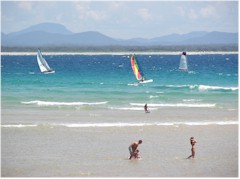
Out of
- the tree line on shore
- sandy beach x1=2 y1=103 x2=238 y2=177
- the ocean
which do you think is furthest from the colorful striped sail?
the tree line on shore

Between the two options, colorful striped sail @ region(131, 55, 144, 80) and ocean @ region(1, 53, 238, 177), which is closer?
ocean @ region(1, 53, 238, 177)

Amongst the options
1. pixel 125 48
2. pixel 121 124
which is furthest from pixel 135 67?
pixel 125 48

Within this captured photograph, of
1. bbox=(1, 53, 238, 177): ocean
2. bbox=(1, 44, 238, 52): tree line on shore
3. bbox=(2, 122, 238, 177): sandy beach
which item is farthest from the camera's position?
bbox=(1, 44, 238, 52): tree line on shore

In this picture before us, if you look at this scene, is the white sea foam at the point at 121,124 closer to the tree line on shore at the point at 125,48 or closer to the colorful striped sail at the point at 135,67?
the colorful striped sail at the point at 135,67

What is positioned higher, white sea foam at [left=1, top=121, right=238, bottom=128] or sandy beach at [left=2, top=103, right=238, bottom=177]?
sandy beach at [left=2, top=103, right=238, bottom=177]

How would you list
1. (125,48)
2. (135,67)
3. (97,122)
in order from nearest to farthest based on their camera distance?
1. (97,122)
2. (135,67)
3. (125,48)

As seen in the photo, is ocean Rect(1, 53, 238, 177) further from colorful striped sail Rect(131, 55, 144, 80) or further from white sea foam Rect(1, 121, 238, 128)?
colorful striped sail Rect(131, 55, 144, 80)

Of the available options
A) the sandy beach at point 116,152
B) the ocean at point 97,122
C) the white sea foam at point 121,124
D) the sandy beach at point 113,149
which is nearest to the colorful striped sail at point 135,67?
the ocean at point 97,122

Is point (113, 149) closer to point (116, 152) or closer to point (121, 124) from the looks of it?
point (116, 152)

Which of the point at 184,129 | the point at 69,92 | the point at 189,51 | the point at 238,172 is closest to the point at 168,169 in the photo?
the point at 238,172

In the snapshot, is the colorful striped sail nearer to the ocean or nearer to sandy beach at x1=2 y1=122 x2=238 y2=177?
the ocean

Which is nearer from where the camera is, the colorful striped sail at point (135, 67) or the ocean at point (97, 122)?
the ocean at point (97, 122)

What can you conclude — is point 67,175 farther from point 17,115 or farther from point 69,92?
point 69,92

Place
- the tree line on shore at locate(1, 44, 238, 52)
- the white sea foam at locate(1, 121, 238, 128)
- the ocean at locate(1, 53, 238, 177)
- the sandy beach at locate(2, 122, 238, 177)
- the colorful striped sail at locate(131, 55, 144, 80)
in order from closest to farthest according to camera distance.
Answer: the sandy beach at locate(2, 122, 238, 177) → the ocean at locate(1, 53, 238, 177) → the white sea foam at locate(1, 121, 238, 128) → the colorful striped sail at locate(131, 55, 144, 80) → the tree line on shore at locate(1, 44, 238, 52)
